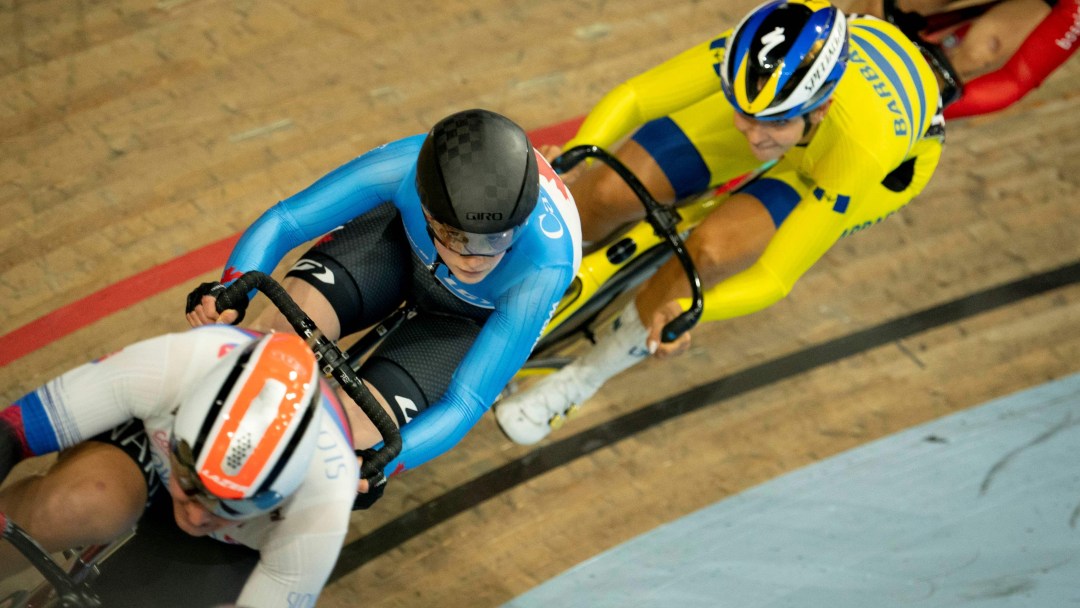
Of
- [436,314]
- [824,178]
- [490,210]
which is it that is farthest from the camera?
[824,178]

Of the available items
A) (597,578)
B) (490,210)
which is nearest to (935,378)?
(597,578)

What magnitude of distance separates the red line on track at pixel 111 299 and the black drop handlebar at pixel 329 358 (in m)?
1.51

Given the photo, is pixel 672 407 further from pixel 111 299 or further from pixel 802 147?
pixel 111 299

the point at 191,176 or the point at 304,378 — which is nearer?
the point at 304,378

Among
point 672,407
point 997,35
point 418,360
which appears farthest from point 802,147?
point 418,360

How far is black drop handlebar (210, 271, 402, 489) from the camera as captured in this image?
247 cm

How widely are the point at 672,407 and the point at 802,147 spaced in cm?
115

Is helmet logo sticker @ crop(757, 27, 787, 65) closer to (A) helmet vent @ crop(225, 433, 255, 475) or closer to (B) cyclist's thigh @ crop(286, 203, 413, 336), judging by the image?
(B) cyclist's thigh @ crop(286, 203, 413, 336)

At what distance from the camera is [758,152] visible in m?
3.43

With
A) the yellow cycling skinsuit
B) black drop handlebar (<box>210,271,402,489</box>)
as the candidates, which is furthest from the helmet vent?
the yellow cycling skinsuit

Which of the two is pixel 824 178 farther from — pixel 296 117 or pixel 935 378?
pixel 296 117

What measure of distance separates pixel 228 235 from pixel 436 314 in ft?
4.82

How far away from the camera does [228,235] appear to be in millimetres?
4203

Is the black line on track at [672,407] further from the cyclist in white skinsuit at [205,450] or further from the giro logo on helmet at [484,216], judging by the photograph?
the giro logo on helmet at [484,216]
